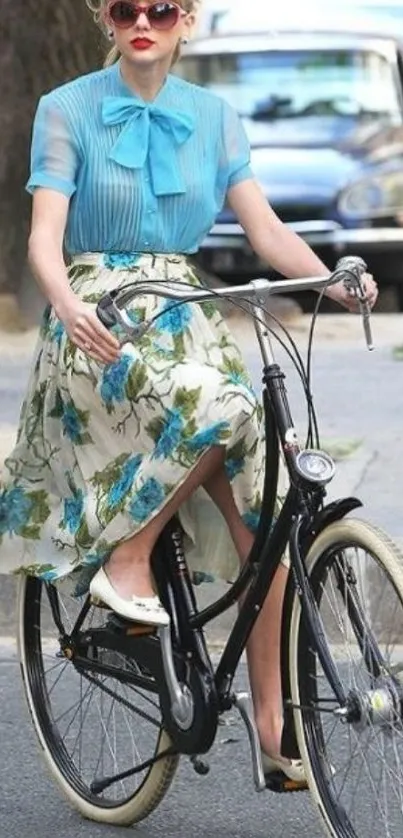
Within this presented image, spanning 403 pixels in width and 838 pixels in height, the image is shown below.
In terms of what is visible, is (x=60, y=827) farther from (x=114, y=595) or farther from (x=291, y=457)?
(x=291, y=457)

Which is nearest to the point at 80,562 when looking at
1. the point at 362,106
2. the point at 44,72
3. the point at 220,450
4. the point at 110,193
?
the point at 220,450

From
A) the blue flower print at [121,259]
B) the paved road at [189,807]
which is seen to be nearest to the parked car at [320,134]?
the paved road at [189,807]

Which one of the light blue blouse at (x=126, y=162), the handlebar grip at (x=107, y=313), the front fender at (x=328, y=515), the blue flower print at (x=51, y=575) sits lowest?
the blue flower print at (x=51, y=575)

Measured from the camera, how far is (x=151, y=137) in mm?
3953

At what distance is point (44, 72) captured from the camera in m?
9.86

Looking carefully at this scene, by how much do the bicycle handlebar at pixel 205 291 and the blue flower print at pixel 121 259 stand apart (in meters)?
0.20

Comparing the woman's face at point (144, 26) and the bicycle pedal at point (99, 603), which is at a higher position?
the woman's face at point (144, 26)

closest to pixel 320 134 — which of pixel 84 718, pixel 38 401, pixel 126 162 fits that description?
pixel 84 718

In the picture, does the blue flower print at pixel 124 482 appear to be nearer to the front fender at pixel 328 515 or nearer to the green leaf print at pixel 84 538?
the green leaf print at pixel 84 538

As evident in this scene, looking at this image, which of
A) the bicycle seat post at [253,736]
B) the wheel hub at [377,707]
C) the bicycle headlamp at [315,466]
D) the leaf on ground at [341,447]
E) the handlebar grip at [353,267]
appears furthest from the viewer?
the leaf on ground at [341,447]

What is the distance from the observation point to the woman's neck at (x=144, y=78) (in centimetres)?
397

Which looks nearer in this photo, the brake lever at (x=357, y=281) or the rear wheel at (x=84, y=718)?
the brake lever at (x=357, y=281)

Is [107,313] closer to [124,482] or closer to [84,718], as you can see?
[124,482]

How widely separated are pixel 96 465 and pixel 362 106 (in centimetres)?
1020
